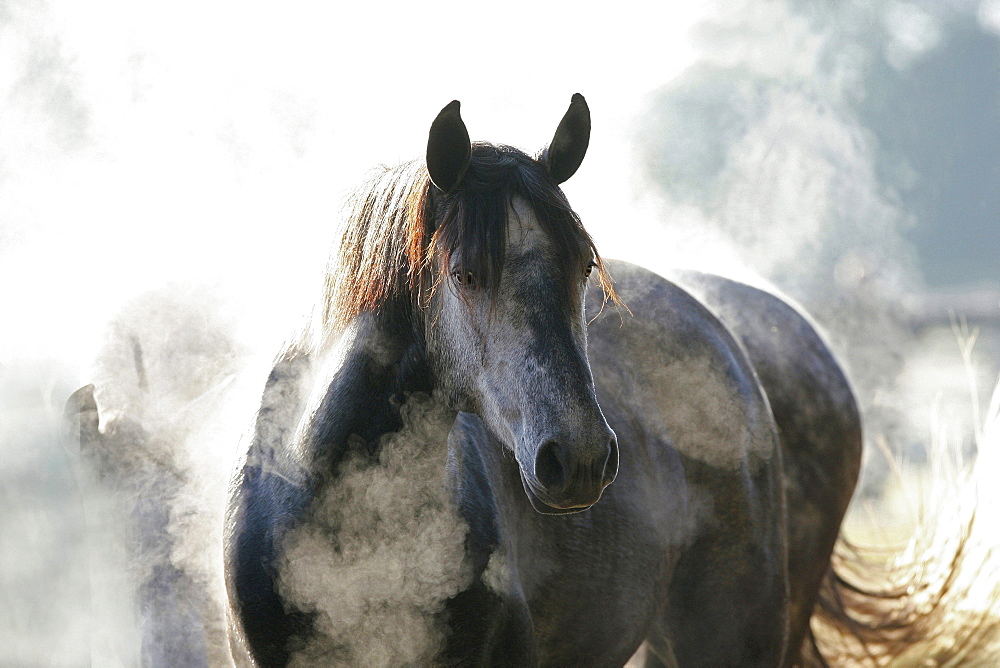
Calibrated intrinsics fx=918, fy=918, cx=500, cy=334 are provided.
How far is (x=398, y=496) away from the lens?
1.59 metres

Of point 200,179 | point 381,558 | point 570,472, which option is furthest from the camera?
point 200,179

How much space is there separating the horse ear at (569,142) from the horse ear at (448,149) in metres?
0.19

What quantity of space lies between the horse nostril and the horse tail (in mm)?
1997

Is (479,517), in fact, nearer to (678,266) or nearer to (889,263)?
(678,266)

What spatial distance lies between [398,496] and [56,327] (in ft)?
8.29

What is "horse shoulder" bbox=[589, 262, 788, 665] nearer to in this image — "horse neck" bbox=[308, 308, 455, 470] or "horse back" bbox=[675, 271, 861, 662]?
"horse back" bbox=[675, 271, 861, 662]

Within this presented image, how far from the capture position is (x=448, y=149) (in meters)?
1.49

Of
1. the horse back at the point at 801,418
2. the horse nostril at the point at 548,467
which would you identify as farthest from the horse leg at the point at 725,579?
the horse nostril at the point at 548,467

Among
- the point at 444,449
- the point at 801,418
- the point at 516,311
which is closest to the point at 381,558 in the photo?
the point at 444,449

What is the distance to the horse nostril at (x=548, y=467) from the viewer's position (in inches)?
53.7

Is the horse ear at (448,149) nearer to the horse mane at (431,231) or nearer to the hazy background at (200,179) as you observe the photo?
the horse mane at (431,231)

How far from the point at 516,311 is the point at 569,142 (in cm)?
38

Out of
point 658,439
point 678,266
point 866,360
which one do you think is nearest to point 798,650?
point 658,439

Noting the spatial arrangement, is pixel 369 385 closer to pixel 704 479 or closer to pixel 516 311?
pixel 516 311
